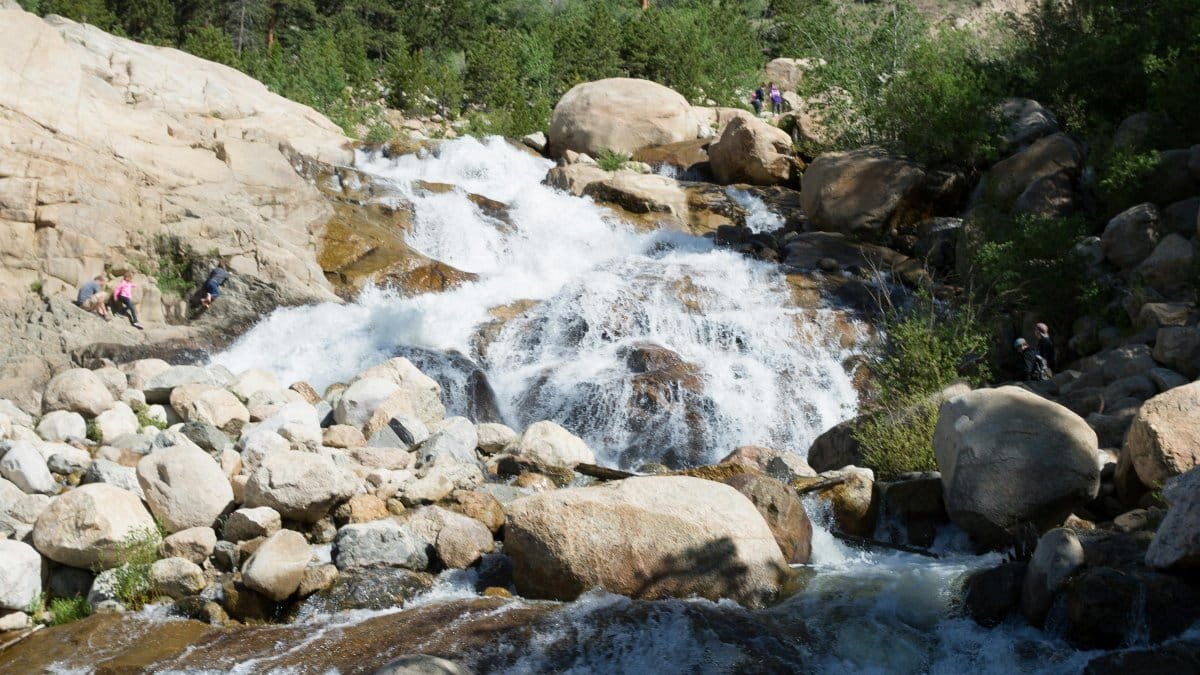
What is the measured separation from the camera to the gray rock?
7.92 metres

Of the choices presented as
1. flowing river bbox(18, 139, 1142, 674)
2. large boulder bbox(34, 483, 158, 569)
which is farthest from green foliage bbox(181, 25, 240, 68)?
large boulder bbox(34, 483, 158, 569)

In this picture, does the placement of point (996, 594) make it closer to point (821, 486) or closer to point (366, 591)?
point (821, 486)

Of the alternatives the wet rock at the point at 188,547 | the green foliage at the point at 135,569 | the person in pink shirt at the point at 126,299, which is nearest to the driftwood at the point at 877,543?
the wet rock at the point at 188,547

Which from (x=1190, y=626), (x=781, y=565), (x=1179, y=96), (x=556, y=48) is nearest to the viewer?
(x=1190, y=626)

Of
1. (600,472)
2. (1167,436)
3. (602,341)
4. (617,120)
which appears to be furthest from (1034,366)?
(617,120)

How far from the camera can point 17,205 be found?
14172mm

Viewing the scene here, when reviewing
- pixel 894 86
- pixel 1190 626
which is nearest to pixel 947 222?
pixel 894 86

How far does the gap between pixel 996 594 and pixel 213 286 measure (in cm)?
1102

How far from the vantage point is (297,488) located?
8.47 m

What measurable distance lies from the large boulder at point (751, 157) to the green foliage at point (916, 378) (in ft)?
23.2

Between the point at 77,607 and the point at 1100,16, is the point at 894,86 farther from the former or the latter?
the point at 77,607

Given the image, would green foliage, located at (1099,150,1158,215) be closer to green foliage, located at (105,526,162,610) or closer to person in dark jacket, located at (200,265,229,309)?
person in dark jacket, located at (200,265,229,309)

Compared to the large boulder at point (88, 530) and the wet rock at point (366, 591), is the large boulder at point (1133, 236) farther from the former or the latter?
the large boulder at point (88, 530)

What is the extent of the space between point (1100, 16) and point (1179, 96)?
4443mm
